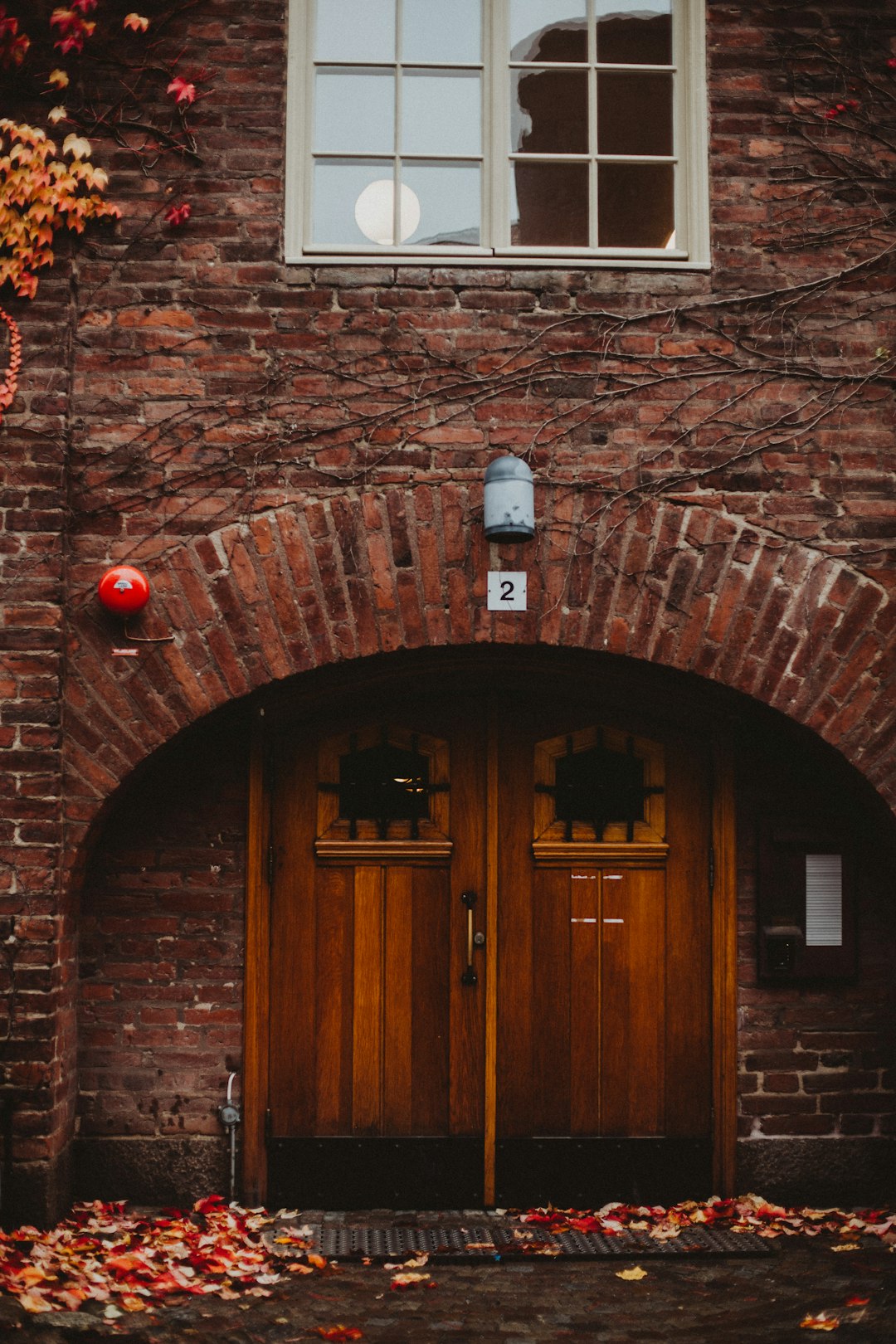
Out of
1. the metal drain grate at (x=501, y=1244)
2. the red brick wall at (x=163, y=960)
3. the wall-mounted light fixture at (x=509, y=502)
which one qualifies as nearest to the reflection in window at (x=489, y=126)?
the wall-mounted light fixture at (x=509, y=502)

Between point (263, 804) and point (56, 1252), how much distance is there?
1.79 m

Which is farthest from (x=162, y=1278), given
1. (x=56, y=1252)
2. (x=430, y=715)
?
(x=430, y=715)

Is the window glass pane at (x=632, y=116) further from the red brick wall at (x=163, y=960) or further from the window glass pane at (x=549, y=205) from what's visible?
the red brick wall at (x=163, y=960)

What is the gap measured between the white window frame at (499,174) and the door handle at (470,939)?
2.60 meters

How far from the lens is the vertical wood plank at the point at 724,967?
4.73 meters

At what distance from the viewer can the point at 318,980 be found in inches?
188

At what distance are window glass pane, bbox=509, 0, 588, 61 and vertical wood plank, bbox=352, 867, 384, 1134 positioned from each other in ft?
11.5

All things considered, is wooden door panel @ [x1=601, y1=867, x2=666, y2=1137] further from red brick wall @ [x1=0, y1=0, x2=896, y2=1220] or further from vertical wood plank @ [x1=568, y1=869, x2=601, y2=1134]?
red brick wall @ [x1=0, y1=0, x2=896, y2=1220]

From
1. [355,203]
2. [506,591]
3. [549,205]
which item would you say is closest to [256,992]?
[506,591]

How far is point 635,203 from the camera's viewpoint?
4.60 meters

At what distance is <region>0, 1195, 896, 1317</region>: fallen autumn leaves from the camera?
3674 mm

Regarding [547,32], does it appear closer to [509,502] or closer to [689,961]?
[509,502]

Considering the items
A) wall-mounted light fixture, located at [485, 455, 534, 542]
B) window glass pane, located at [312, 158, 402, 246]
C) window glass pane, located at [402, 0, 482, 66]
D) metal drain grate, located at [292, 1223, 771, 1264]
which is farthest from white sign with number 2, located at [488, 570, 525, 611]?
metal drain grate, located at [292, 1223, 771, 1264]

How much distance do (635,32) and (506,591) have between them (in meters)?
2.44
